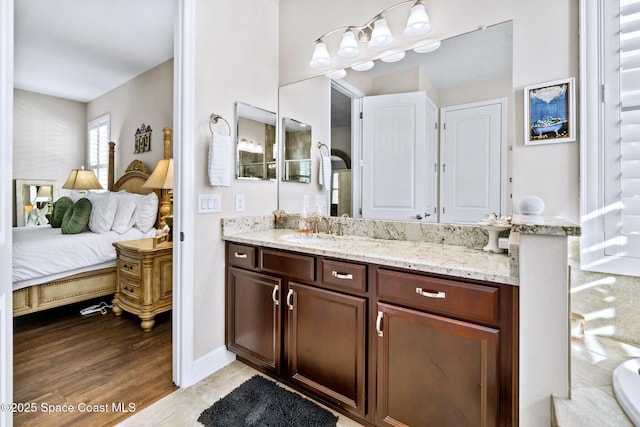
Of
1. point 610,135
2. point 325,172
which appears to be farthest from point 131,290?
point 610,135

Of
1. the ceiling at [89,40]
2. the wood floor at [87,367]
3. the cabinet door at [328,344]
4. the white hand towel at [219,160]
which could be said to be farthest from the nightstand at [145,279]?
the ceiling at [89,40]

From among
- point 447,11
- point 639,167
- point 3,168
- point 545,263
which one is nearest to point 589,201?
point 639,167

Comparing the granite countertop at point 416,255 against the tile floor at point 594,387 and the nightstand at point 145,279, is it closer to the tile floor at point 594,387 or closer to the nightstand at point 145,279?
the tile floor at point 594,387

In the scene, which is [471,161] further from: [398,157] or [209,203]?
[209,203]

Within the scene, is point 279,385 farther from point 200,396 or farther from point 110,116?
point 110,116

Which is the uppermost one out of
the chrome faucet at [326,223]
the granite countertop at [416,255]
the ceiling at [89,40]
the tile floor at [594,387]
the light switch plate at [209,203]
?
the ceiling at [89,40]

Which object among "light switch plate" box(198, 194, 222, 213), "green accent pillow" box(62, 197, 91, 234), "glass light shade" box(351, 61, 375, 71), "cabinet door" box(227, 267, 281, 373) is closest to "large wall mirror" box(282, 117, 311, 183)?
"glass light shade" box(351, 61, 375, 71)

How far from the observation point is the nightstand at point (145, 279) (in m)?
2.53

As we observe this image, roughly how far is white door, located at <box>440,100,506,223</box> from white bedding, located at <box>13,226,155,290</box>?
3.24 metres

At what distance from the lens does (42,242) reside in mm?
2625

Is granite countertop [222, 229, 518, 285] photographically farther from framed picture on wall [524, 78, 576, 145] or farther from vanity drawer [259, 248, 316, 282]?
framed picture on wall [524, 78, 576, 145]

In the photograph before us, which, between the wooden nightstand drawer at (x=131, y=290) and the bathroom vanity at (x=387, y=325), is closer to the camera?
the bathroom vanity at (x=387, y=325)

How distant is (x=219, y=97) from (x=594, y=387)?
2.35 metres

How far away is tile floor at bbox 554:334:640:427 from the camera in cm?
84
